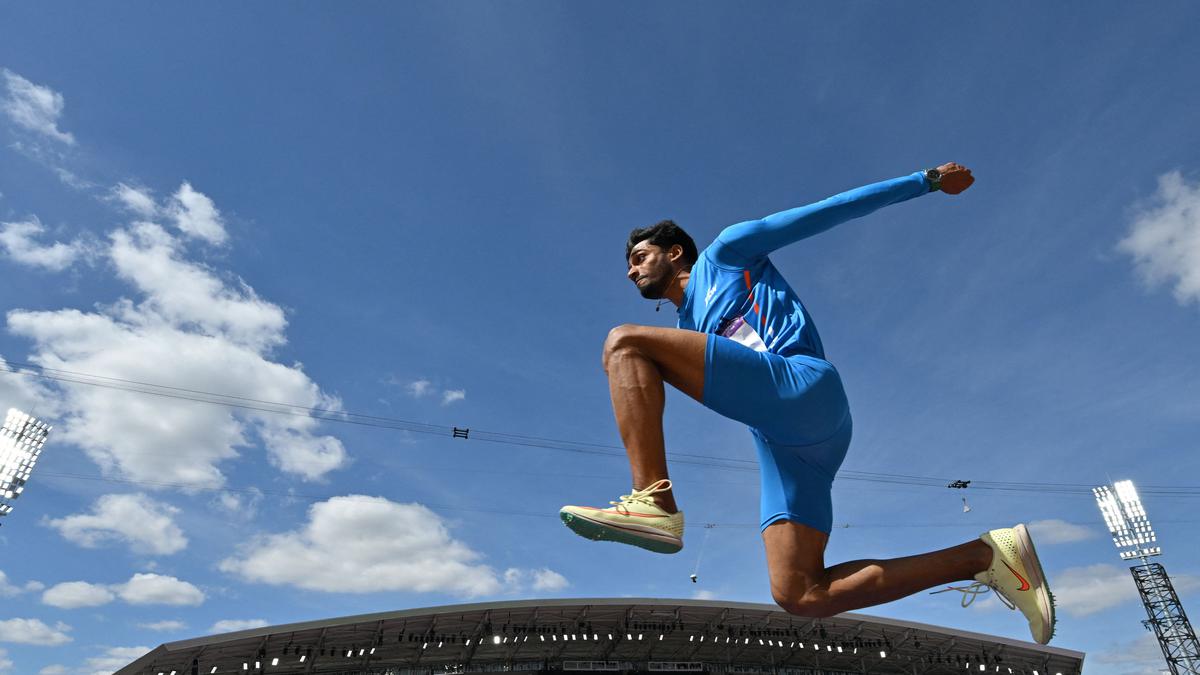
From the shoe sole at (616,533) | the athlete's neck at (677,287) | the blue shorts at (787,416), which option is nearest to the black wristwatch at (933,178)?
the blue shorts at (787,416)

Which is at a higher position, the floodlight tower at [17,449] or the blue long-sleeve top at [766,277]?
the floodlight tower at [17,449]

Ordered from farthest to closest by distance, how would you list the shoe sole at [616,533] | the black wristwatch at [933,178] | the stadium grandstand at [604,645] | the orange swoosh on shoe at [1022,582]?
the stadium grandstand at [604,645]
the black wristwatch at [933,178]
the orange swoosh on shoe at [1022,582]
the shoe sole at [616,533]

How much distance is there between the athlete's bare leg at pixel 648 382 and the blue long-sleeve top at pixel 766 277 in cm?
52

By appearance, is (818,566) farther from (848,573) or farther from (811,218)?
(811,218)

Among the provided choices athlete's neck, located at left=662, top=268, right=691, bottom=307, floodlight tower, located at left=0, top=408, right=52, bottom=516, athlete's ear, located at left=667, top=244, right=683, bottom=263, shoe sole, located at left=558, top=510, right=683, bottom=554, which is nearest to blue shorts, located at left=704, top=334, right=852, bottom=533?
shoe sole, located at left=558, top=510, right=683, bottom=554

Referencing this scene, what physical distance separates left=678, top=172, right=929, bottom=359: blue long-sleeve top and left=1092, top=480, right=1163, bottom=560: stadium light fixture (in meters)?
47.1

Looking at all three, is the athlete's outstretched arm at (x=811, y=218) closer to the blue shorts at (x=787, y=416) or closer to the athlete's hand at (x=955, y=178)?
the athlete's hand at (x=955, y=178)

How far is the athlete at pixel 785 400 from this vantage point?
2.52 metres

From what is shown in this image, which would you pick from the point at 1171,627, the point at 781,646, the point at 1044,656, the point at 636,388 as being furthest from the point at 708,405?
the point at 1171,627

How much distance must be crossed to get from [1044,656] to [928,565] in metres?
39.8

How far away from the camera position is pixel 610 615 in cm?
3005

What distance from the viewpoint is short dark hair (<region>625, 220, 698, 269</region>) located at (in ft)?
11.3

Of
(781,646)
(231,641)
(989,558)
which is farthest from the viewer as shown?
(781,646)

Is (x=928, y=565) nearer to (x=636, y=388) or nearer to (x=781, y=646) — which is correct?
(x=636, y=388)
